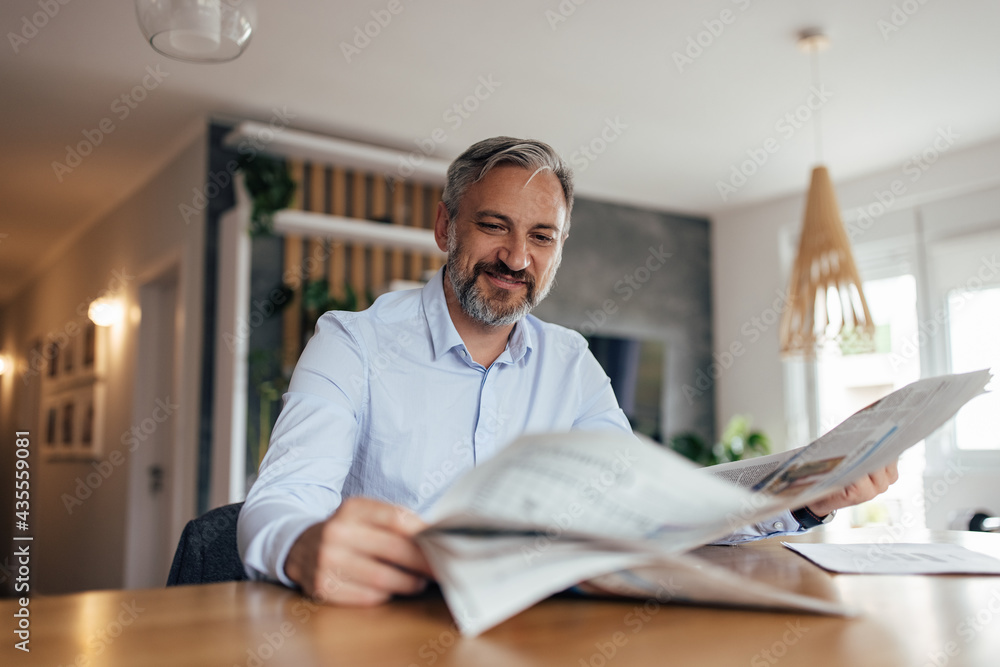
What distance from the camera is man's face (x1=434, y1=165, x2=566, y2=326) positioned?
4.74 ft

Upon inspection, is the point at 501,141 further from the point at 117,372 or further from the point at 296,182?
the point at 117,372

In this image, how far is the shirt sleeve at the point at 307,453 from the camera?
33.3 inches

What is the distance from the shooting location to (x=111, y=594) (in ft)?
2.51

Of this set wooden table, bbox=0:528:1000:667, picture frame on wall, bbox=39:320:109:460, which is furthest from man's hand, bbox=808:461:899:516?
picture frame on wall, bbox=39:320:109:460

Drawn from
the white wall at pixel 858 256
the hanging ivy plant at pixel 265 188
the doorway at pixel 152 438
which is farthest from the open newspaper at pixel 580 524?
the white wall at pixel 858 256

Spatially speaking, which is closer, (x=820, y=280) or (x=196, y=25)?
(x=196, y=25)

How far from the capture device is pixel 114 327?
5316 mm

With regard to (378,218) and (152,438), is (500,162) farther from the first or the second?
(152,438)

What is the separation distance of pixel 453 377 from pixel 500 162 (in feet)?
1.29

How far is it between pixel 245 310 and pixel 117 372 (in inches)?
69.7

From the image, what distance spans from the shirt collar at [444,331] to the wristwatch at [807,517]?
1.82 ft

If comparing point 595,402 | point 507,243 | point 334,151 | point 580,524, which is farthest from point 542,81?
point 580,524

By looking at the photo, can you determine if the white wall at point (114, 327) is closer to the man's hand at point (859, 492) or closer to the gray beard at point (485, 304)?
the gray beard at point (485, 304)

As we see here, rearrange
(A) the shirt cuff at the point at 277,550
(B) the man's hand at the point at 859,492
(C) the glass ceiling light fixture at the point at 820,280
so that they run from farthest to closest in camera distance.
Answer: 1. (C) the glass ceiling light fixture at the point at 820,280
2. (B) the man's hand at the point at 859,492
3. (A) the shirt cuff at the point at 277,550
